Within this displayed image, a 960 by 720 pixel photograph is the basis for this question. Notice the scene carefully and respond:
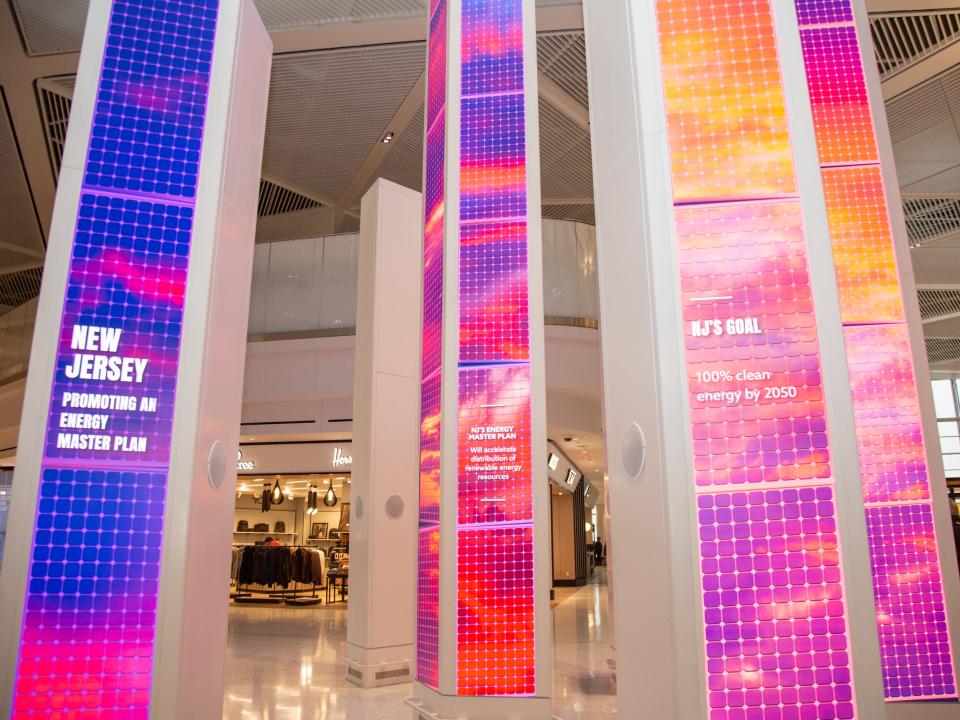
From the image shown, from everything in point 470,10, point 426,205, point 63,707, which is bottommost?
point 63,707

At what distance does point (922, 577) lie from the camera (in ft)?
13.0

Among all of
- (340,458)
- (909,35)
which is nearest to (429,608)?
(909,35)

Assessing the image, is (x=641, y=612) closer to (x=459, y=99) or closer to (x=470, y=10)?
(x=459, y=99)

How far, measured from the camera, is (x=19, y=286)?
659 inches

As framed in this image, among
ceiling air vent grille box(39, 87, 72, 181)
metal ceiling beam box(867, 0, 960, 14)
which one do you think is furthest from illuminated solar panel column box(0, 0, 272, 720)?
ceiling air vent grille box(39, 87, 72, 181)

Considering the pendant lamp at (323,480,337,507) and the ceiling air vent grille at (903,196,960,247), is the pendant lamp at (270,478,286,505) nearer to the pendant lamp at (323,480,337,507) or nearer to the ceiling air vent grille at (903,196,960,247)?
the pendant lamp at (323,480,337,507)

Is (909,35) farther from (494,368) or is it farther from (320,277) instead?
(320,277)

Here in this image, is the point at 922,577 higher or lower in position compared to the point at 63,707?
higher

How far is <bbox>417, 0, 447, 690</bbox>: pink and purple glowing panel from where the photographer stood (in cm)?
455

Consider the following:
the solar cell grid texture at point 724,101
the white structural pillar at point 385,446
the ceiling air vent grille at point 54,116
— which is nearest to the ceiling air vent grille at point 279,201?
the ceiling air vent grille at point 54,116

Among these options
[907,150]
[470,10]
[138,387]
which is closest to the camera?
[138,387]

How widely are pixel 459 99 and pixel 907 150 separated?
8405mm

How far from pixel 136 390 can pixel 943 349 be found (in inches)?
879

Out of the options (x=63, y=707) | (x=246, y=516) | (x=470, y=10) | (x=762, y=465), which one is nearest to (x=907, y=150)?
(x=470, y=10)
